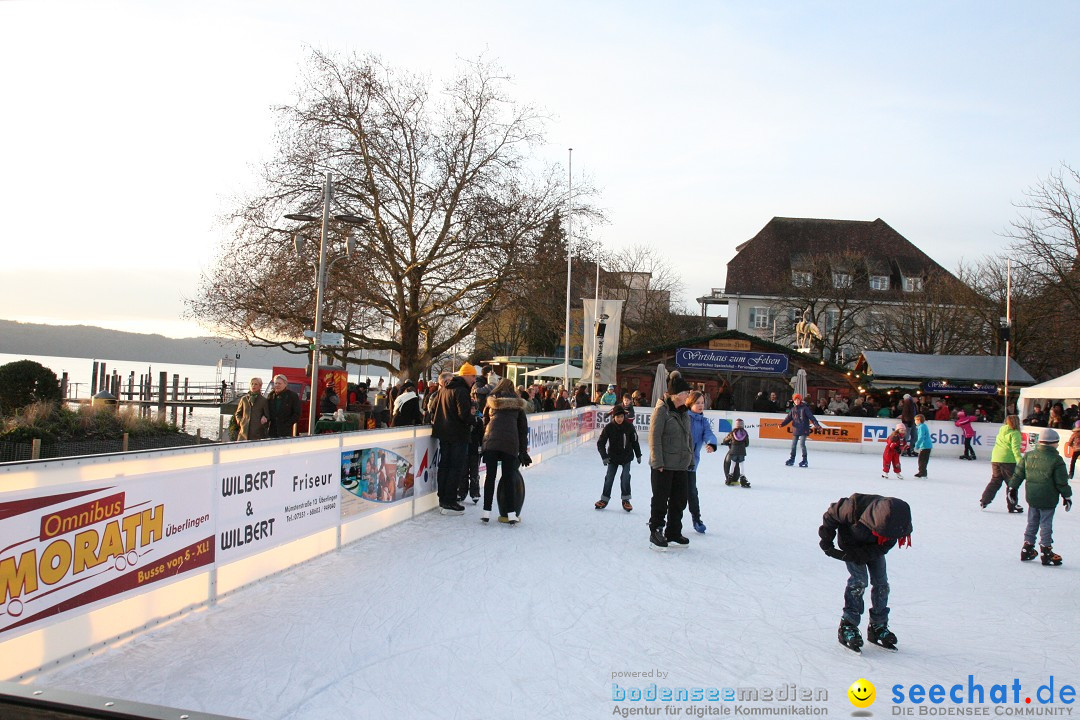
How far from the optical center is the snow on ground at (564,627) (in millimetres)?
4773

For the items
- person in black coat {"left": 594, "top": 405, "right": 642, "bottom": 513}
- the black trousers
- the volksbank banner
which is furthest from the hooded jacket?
the volksbank banner

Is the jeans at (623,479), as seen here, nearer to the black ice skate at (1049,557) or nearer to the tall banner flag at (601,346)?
the black ice skate at (1049,557)

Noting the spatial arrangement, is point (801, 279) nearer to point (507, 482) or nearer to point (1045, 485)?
point (1045, 485)

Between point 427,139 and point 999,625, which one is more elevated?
point 427,139

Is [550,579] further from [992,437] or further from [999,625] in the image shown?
[992,437]

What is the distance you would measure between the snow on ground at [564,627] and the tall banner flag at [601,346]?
18.4 meters

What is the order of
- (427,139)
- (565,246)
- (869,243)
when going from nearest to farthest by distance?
(427,139), (565,246), (869,243)

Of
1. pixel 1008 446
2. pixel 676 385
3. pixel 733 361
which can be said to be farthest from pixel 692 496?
pixel 733 361

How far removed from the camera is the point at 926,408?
107 ft

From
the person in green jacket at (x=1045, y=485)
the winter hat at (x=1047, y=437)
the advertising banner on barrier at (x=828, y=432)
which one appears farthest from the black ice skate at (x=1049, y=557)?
the advertising banner on barrier at (x=828, y=432)

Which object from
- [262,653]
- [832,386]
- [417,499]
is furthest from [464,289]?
[262,653]

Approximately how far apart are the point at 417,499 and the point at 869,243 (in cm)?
6467

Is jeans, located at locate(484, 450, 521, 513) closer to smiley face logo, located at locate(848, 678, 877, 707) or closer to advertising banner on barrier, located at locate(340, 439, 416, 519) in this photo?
advertising banner on barrier, located at locate(340, 439, 416, 519)

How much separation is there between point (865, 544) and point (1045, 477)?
4482 mm
